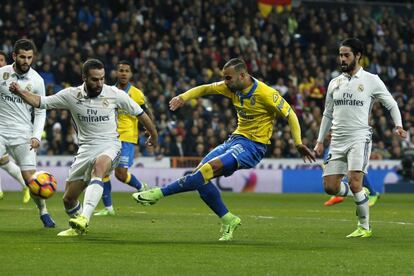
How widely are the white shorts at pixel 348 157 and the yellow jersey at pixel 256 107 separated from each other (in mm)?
1370

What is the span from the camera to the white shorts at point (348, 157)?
42.4ft

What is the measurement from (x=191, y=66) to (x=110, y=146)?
1991 cm

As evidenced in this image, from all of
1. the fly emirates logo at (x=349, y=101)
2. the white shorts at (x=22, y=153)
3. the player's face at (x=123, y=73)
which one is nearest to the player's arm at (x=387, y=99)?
the fly emirates logo at (x=349, y=101)

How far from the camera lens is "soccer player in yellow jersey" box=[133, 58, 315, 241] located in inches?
462

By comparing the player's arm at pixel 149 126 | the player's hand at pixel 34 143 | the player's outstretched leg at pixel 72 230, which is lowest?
the player's outstretched leg at pixel 72 230

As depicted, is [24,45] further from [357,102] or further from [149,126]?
[357,102]

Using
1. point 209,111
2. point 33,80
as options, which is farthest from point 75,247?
point 209,111

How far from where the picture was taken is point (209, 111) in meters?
30.2

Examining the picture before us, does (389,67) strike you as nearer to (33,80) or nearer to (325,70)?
(325,70)

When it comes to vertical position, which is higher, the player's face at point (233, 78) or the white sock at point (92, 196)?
the player's face at point (233, 78)

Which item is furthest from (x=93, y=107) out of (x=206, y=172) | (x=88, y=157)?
(x=206, y=172)

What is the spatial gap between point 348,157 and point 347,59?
1.25 metres

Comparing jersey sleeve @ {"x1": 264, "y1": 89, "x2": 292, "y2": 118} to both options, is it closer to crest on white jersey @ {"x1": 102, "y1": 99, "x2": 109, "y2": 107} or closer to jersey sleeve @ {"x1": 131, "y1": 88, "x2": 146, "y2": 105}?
crest on white jersey @ {"x1": 102, "y1": 99, "x2": 109, "y2": 107}

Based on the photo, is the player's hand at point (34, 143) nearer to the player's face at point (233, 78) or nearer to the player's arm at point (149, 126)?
the player's arm at point (149, 126)
